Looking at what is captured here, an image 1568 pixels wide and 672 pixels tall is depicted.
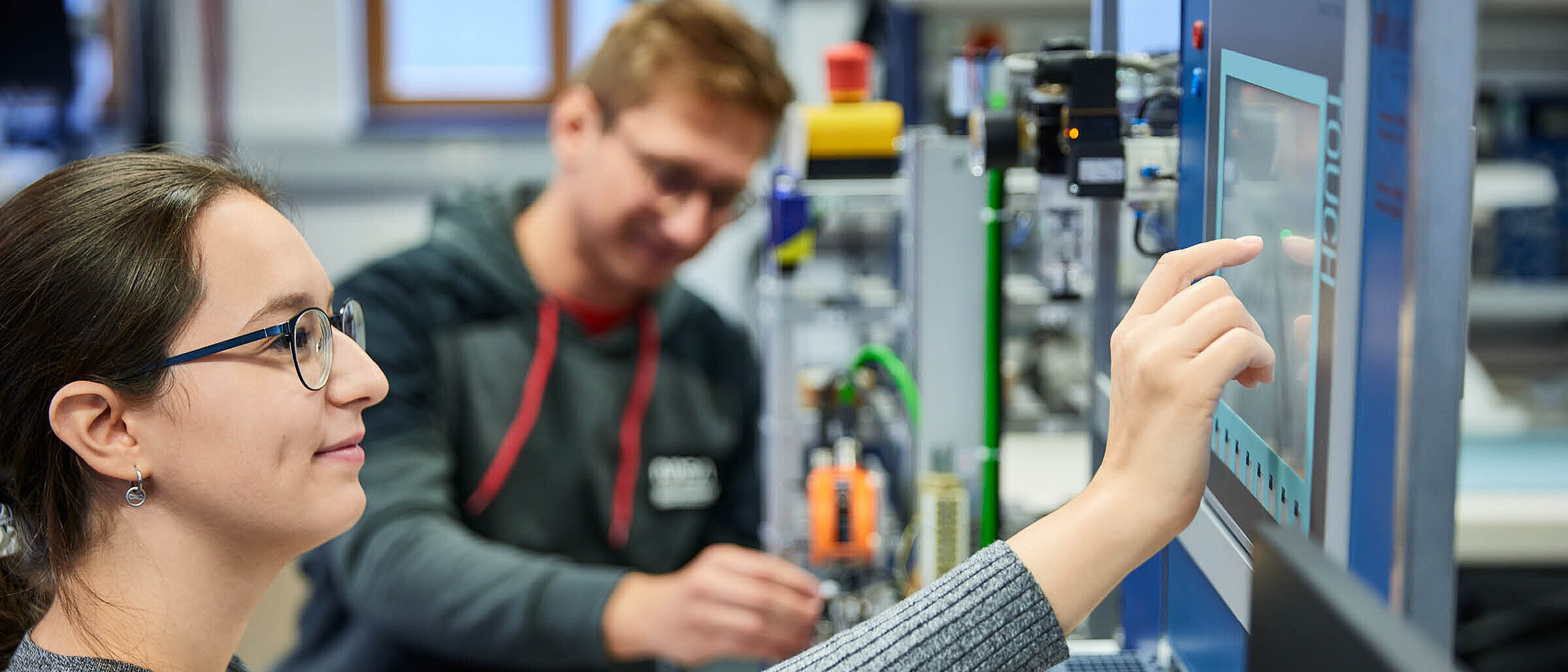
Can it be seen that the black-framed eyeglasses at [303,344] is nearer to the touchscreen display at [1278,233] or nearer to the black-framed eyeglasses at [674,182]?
the touchscreen display at [1278,233]

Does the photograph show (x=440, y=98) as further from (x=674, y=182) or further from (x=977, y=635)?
(x=977, y=635)

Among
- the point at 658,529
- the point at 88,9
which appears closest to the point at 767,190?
the point at 658,529

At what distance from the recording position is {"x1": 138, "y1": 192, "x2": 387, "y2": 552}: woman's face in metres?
0.83

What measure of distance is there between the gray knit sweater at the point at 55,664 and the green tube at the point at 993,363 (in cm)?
77

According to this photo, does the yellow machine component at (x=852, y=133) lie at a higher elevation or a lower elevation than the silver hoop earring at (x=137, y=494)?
higher

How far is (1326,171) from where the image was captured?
61 cm

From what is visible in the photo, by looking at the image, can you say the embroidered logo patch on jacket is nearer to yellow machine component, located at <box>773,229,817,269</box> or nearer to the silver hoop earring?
yellow machine component, located at <box>773,229,817,269</box>

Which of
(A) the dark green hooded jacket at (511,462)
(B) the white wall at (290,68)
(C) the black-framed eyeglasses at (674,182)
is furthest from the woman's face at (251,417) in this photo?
(B) the white wall at (290,68)

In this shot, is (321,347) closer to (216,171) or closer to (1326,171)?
(216,171)

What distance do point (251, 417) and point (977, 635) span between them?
498mm

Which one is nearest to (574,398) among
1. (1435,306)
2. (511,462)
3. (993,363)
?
Answer: (511,462)

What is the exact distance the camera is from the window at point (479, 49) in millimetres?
4961

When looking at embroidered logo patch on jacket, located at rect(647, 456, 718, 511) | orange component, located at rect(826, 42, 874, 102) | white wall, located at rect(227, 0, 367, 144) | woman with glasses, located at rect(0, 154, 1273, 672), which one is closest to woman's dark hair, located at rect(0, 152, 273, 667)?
woman with glasses, located at rect(0, 154, 1273, 672)

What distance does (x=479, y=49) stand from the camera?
16.6 ft
